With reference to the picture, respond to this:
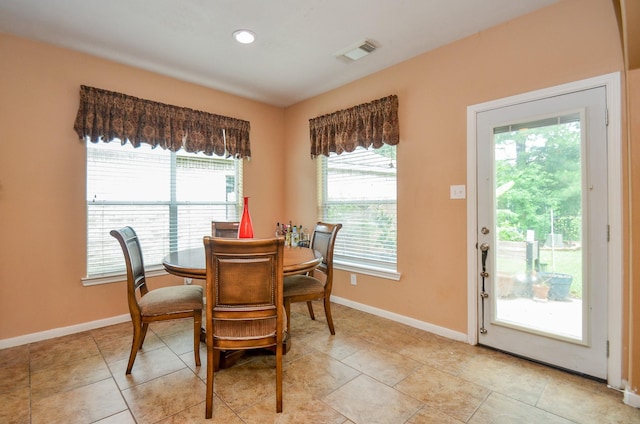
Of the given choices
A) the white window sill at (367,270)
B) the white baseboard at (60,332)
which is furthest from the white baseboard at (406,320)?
the white baseboard at (60,332)

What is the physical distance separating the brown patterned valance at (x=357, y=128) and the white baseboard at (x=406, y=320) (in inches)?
70.6

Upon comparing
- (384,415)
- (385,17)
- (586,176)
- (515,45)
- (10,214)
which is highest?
(385,17)

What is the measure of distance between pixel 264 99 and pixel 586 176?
3.58 m

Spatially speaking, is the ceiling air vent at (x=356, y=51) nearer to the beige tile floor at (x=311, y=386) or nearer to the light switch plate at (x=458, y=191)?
the light switch plate at (x=458, y=191)

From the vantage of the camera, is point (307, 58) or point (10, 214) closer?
point (10, 214)

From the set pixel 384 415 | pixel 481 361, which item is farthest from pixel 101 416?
pixel 481 361

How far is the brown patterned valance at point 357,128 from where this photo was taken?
10.3 ft

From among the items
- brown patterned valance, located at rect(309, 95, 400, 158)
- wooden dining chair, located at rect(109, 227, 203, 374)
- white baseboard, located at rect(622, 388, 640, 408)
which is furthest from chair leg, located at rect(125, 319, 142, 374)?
white baseboard, located at rect(622, 388, 640, 408)

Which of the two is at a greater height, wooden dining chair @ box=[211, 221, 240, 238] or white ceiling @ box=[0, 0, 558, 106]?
white ceiling @ box=[0, 0, 558, 106]

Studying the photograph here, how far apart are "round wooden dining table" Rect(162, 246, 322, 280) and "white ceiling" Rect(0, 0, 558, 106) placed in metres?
1.89

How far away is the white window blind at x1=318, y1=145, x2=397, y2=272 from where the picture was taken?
10.9 ft

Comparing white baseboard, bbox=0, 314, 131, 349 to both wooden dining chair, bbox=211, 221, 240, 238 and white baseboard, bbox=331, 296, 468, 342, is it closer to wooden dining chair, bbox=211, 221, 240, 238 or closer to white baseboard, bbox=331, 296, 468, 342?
wooden dining chair, bbox=211, 221, 240, 238

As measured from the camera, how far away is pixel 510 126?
2414 millimetres

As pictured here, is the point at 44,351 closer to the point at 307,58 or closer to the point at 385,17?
the point at 307,58
